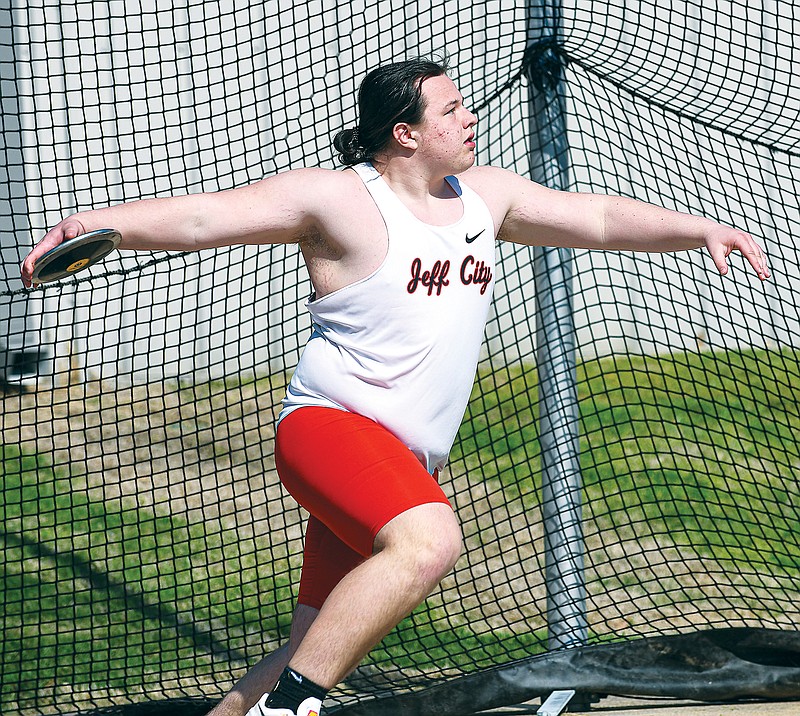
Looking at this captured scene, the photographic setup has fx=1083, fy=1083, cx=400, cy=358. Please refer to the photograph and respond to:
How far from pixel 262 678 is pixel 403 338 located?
952mm

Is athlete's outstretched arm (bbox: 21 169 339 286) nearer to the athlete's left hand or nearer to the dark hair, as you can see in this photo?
the dark hair

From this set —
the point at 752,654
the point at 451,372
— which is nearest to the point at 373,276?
the point at 451,372

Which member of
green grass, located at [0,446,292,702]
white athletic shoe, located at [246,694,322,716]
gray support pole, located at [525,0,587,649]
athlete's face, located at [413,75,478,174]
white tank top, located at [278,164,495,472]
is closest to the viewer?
white athletic shoe, located at [246,694,322,716]

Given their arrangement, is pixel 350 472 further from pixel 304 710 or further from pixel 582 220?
pixel 582 220

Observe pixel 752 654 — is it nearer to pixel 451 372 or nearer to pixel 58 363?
pixel 451 372

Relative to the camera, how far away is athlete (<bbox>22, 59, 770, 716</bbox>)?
2.11 meters

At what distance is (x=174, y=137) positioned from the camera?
6.34 meters

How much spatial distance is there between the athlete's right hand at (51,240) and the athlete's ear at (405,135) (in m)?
0.81

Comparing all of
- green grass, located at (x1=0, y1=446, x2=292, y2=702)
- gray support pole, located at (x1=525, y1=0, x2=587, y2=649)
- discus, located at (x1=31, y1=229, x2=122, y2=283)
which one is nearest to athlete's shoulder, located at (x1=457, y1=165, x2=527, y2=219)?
gray support pole, located at (x1=525, y1=0, x2=587, y2=649)

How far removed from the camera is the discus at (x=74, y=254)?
2129mm

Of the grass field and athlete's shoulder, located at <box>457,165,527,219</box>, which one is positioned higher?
athlete's shoulder, located at <box>457,165,527,219</box>

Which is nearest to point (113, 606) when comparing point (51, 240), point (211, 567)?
point (211, 567)

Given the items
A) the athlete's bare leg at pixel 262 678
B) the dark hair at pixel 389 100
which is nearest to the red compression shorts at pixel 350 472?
the athlete's bare leg at pixel 262 678

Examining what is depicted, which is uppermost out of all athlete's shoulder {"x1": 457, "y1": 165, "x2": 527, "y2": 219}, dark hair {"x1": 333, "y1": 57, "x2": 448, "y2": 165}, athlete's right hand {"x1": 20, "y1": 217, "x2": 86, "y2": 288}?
dark hair {"x1": 333, "y1": 57, "x2": 448, "y2": 165}
